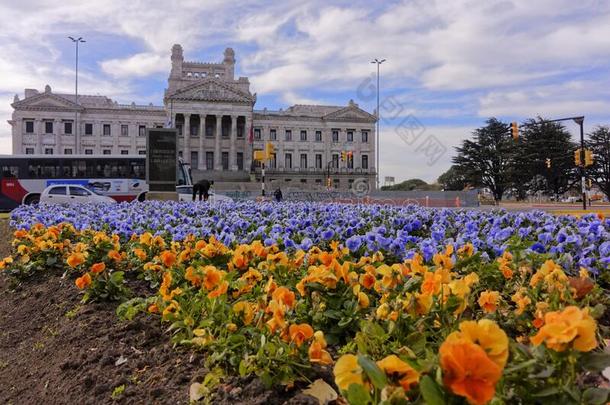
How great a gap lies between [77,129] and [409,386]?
83.1m

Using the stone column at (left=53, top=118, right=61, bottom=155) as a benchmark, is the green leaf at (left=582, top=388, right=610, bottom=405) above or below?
below

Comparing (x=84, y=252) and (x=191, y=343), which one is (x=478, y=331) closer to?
(x=191, y=343)

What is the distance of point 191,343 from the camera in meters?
2.38

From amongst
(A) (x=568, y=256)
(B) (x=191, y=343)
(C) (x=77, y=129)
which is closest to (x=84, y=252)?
(B) (x=191, y=343)

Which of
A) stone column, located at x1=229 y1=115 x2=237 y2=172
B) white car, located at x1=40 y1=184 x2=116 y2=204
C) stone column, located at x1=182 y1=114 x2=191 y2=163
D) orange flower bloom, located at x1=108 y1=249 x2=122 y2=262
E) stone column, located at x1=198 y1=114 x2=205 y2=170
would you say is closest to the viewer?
orange flower bloom, located at x1=108 y1=249 x2=122 y2=262

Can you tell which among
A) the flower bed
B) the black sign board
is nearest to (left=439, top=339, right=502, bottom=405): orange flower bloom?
the flower bed

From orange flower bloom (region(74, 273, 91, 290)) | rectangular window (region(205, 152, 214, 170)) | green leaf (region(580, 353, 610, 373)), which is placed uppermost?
rectangular window (region(205, 152, 214, 170))

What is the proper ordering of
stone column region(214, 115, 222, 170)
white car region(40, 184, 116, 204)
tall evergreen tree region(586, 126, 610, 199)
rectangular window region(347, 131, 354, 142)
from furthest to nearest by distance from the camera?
rectangular window region(347, 131, 354, 142) < stone column region(214, 115, 222, 170) < tall evergreen tree region(586, 126, 610, 199) < white car region(40, 184, 116, 204)

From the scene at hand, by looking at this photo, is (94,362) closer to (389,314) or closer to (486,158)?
(389,314)

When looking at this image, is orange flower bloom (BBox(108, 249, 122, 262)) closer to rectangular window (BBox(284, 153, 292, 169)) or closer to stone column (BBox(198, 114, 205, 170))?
stone column (BBox(198, 114, 205, 170))

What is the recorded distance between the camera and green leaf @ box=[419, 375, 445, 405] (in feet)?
3.75

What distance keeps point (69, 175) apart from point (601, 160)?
58.6m

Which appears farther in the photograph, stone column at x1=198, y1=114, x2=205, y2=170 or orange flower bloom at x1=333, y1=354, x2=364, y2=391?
stone column at x1=198, y1=114, x2=205, y2=170

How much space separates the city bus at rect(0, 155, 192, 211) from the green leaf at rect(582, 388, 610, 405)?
2953cm
